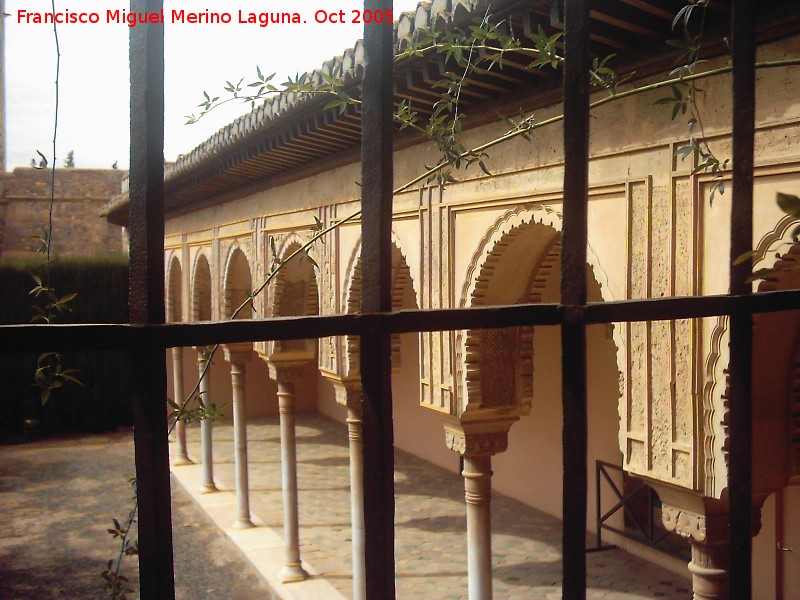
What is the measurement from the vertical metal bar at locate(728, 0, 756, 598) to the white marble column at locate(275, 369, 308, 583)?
28.0ft

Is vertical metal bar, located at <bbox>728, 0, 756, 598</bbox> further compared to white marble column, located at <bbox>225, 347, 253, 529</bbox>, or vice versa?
white marble column, located at <bbox>225, 347, 253, 529</bbox>

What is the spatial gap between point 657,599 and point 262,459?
9654mm

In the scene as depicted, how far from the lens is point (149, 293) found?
963 mm

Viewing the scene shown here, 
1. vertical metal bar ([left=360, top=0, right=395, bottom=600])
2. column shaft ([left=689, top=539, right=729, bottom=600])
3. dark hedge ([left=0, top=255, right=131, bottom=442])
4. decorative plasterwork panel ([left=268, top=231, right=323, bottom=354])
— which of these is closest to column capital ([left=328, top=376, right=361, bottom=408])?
decorative plasterwork panel ([left=268, top=231, right=323, bottom=354])

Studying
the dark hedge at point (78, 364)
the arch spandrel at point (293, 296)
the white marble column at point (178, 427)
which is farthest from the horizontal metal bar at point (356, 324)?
the dark hedge at point (78, 364)

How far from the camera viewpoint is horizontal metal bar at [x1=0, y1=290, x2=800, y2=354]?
88cm

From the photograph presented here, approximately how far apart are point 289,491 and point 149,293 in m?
9.03

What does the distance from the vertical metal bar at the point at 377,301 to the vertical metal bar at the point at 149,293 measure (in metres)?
0.26

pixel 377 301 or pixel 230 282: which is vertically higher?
pixel 230 282

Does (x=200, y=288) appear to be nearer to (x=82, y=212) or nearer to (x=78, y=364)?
(x=78, y=364)

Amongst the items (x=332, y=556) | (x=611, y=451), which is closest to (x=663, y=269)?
(x=611, y=451)

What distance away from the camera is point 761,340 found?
440 cm

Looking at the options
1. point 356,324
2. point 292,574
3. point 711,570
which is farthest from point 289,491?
point 356,324

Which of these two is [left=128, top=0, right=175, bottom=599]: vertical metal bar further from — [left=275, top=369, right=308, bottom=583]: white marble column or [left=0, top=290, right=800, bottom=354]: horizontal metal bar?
[left=275, top=369, right=308, bottom=583]: white marble column
